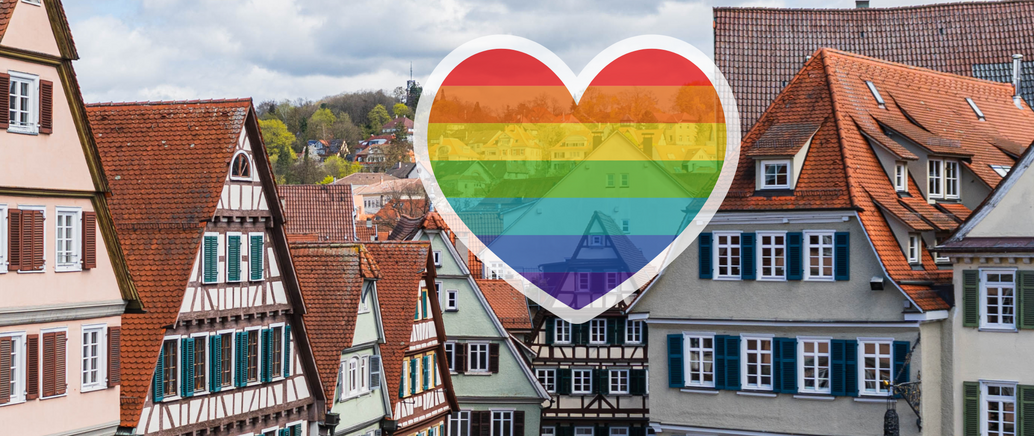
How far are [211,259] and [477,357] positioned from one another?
19462 mm

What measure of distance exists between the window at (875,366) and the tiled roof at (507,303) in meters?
22.7

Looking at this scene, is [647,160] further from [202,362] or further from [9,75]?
[9,75]

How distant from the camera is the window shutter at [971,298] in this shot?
2775cm

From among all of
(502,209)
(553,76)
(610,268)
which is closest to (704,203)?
(553,76)

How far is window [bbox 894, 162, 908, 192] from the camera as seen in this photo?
30281 millimetres

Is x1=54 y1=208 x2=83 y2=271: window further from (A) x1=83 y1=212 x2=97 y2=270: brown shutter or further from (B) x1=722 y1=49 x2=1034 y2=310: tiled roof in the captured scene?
(B) x1=722 y1=49 x2=1034 y2=310: tiled roof

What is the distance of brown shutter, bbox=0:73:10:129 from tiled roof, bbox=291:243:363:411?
37.9 feet

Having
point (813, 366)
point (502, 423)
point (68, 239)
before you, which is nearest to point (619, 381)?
point (502, 423)

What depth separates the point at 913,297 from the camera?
27750mm

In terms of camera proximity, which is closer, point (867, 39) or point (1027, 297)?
point (1027, 297)

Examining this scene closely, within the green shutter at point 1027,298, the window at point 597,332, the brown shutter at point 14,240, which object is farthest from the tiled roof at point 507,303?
the brown shutter at point 14,240

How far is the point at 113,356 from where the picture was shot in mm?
24594

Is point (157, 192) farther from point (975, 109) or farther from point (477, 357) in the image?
point (975, 109)

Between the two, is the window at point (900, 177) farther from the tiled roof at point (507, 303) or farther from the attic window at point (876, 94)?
the tiled roof at point (507, 303)
